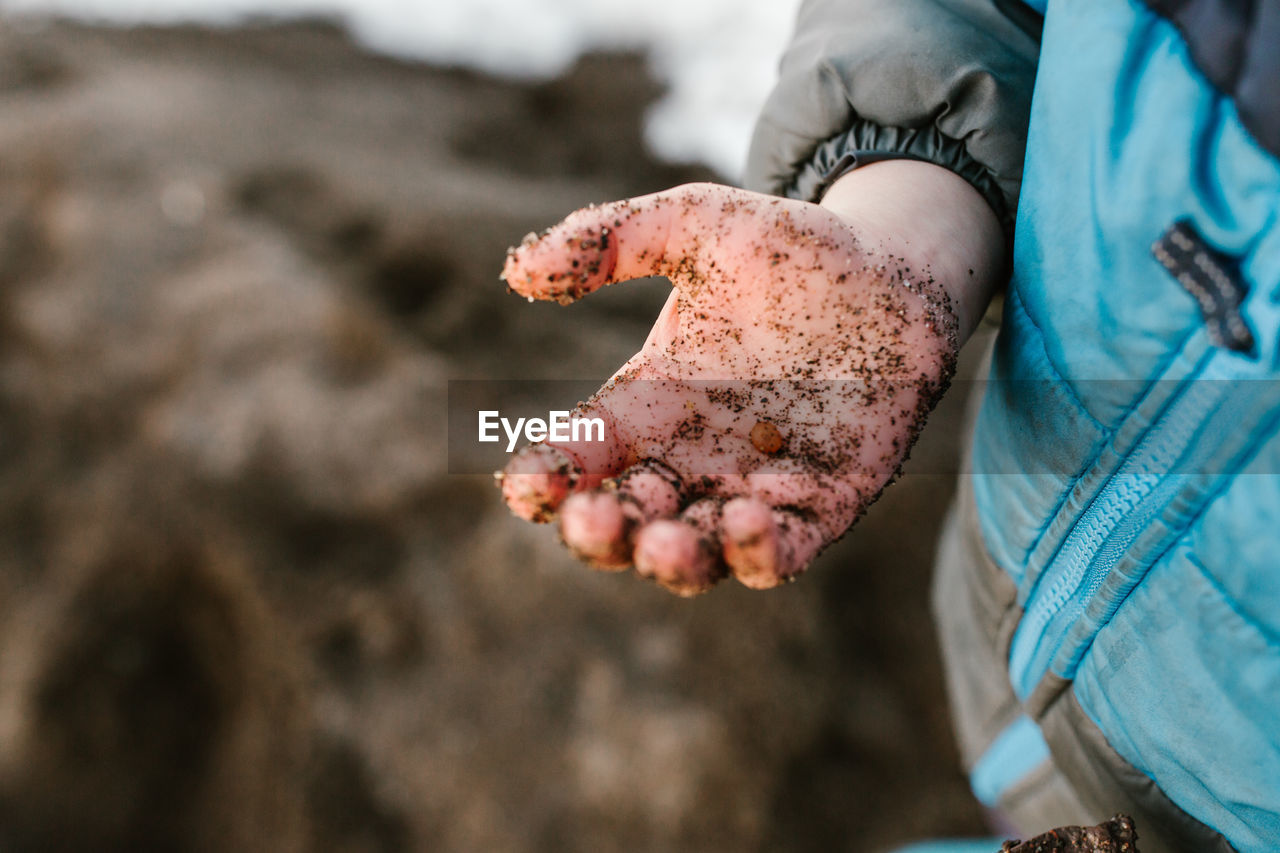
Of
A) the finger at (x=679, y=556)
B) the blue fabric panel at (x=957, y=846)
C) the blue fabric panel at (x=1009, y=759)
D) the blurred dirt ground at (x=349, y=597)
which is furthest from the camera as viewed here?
the blurred dirt ground at (x=349, y=597)

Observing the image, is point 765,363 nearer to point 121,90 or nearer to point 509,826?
point 509,826

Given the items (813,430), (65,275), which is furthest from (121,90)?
(813,430)

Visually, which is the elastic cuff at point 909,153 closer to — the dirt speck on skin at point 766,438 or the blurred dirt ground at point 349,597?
the dirt speck on skin at point 766,438

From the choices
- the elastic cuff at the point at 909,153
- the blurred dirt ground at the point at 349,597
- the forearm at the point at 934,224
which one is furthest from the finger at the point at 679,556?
the blurred dirt ground at the point at 349,597

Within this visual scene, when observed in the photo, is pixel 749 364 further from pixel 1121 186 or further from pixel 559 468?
pixel 1121 186

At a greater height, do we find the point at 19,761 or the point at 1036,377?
the point at 1036,377
